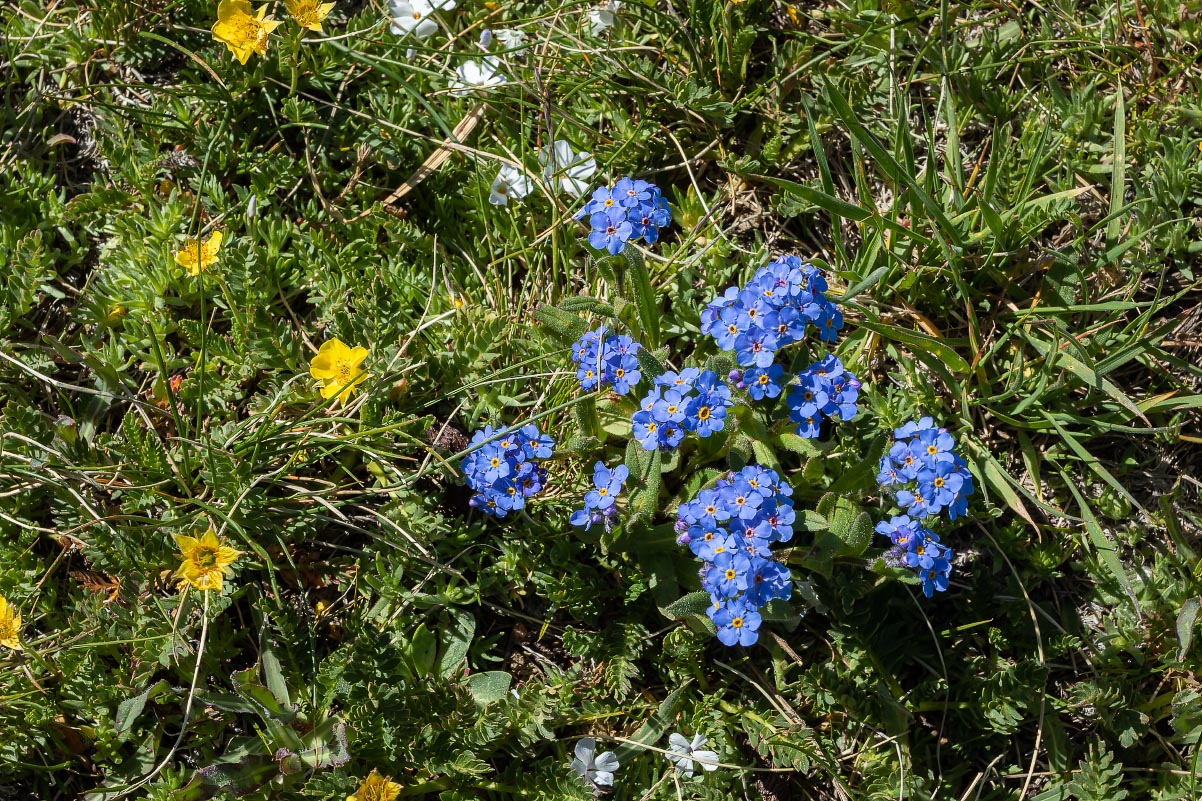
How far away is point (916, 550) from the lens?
3.49m

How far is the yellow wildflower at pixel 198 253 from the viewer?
424 cm

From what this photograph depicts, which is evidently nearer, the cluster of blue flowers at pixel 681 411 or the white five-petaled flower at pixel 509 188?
the cluster of blue flowers at pixel 681 411

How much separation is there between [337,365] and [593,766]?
1933 millimetres

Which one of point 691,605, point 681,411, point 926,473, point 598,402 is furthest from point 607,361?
point 926,473

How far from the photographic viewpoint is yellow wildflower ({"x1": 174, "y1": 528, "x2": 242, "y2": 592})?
3.60 metres

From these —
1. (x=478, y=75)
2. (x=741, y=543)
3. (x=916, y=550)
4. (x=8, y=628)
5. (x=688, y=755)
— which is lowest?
(x=8, y=628)

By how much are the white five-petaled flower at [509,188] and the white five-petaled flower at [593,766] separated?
2.52 m

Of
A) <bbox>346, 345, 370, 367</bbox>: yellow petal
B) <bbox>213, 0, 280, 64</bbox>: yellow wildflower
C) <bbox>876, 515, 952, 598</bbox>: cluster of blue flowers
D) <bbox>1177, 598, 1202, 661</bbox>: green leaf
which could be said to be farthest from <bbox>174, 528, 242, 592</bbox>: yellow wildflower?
<bbox>1177, 598, 1202, 661</bbox>: green leaf

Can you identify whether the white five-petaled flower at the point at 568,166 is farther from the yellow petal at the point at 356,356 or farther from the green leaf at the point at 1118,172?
the green leaf at the point at 1118,172


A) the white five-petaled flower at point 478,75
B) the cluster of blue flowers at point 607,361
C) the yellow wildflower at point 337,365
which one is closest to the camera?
the cluster of blue flowers at point 607,361

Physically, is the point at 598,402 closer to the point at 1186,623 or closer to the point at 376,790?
the point at 376,790

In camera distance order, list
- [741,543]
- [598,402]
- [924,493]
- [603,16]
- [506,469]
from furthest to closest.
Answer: [603,16]
[598,402]
[506,469]
[924,493]
[741,543]

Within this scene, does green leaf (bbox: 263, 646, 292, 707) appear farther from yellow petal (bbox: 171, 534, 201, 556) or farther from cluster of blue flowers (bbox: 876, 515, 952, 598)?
cluster of blue flowers (bbox: 876, 515, 952, 598)

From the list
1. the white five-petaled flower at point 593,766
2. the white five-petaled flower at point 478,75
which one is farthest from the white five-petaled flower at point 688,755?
the white five-petaled flower at point 478,75
